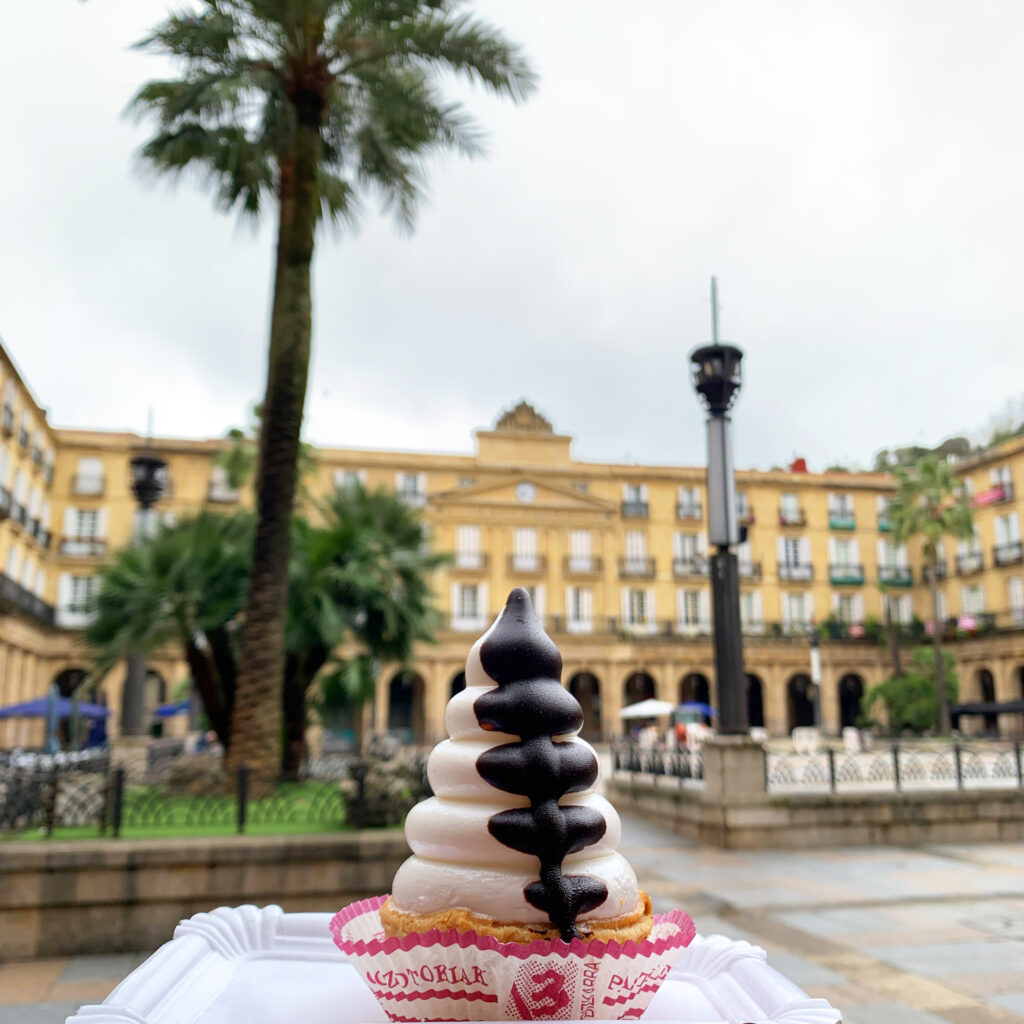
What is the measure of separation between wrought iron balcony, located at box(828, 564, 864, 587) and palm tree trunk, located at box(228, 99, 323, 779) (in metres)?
41.4

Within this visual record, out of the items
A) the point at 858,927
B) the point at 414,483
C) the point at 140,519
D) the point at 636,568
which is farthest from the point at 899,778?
the point at 414,483

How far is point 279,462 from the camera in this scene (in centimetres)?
1010

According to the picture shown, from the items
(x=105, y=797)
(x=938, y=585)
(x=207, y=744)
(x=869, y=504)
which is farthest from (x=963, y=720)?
(x=105, y=797)

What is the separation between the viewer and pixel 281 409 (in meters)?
10.2

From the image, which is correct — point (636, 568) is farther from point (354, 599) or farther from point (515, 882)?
point (515, 882)

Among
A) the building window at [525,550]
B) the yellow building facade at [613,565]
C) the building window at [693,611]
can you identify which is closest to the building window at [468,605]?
the yellow building facade at [613,565]

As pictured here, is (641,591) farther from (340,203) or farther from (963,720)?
(340,203)

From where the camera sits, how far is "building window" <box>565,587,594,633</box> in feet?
139

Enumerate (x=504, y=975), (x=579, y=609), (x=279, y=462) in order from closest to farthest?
(x=504, y=975) < (x=279, y=462) < (x=579, y=609)

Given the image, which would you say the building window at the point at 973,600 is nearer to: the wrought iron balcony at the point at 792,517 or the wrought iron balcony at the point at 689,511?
the wrought iron balcony at the point at 792,517

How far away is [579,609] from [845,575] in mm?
15422

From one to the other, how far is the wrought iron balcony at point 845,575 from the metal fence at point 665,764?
33.2m

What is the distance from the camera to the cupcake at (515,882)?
183 cm

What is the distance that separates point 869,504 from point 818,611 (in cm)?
707
